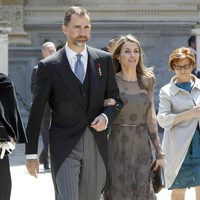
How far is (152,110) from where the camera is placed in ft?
22.1

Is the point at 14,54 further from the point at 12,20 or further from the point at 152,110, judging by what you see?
the point at 152,110

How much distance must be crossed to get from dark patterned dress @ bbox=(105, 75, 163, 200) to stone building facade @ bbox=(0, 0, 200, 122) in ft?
41.1

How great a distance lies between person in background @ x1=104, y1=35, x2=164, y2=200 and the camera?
6520mm

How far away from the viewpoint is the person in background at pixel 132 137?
652 cm

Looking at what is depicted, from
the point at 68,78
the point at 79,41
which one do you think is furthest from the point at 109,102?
the point at 79,41

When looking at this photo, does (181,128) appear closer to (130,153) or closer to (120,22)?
(130,153)

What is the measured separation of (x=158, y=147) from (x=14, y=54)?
1232 centimetres

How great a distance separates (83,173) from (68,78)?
0.69 meters

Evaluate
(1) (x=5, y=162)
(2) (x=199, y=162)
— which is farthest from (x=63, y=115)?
(2) (x=199, y=162)

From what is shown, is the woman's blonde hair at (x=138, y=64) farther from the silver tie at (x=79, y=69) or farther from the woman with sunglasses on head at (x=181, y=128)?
the woman with sunglasses on head at (x=181, y=128)

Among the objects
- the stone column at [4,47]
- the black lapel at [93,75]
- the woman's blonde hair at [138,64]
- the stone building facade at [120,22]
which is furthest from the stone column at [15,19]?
the black lapel at [93,75]

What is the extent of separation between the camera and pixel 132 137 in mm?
6562

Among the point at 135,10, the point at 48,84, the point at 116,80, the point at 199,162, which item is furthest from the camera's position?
the point at 135,10

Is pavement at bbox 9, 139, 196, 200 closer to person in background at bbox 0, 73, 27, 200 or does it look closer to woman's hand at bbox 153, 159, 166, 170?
woman's hand at bbox 153, 159, 166, 170
